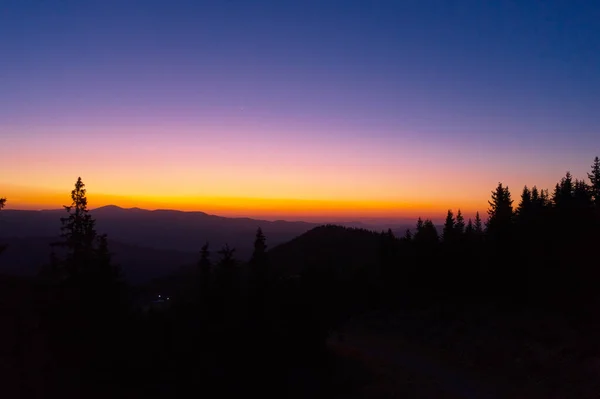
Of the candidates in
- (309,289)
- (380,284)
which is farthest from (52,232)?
(309,289)

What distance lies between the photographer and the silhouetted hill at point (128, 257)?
97088 millimetres

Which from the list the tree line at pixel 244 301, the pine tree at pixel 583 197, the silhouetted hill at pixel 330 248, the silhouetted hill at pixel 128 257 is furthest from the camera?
the silhouetted hill at pixel 330 248

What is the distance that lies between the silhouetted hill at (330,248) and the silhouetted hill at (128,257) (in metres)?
32.9

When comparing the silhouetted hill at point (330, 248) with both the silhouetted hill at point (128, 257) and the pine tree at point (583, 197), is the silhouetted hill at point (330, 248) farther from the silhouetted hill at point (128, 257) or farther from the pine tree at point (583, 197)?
the pine tree at point (583, 197)

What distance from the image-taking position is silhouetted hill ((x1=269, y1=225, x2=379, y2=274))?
111 meters

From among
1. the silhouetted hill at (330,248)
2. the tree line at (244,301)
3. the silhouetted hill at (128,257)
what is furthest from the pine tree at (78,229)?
the silhouetted hill at (330,248)

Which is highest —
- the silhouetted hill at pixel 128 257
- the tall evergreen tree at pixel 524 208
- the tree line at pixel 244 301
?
the tall evergreen tree at pixel 524 208

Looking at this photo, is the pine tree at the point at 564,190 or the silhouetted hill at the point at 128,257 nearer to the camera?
the pine tree at the point at 564,190

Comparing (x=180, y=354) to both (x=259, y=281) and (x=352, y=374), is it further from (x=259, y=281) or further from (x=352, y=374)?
(x=352, y=374)

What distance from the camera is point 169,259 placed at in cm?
16988

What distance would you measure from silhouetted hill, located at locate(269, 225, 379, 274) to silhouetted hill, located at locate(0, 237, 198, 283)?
32859 mm

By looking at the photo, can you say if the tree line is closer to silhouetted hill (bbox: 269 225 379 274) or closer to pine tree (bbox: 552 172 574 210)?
pine tree (bbox: 552 172 574 210)

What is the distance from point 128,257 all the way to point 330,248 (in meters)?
67.7

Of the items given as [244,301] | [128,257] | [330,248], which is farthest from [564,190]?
[128,257]
